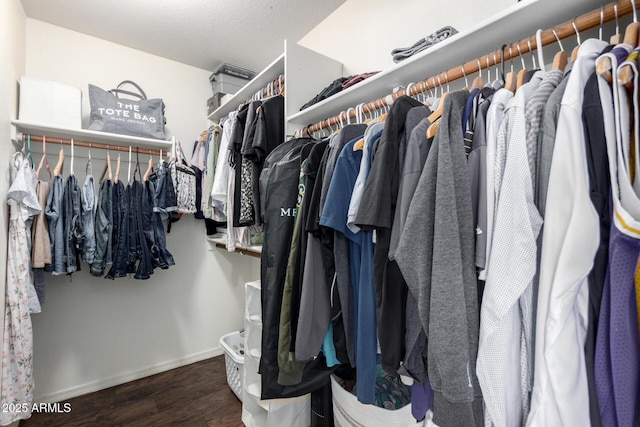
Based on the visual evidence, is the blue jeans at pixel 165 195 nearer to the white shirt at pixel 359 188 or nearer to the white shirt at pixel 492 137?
the white shirt at pixel 359 188

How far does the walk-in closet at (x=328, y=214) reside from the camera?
1.72ft

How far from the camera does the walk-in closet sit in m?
0.52

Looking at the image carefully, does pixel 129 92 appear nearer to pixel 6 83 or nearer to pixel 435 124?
pixel 6 83

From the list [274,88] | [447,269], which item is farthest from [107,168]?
[447,269]

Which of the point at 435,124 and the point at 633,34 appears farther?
the point at 435,124

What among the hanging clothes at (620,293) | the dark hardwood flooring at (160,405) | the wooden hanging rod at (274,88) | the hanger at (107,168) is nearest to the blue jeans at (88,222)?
the hanger at (107,168)

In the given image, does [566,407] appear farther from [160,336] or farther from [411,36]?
[160,336]

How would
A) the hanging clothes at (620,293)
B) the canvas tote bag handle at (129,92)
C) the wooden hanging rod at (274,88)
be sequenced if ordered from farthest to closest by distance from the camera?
1. the canvas tote bag handle at (129,92)
2. the wooden hanging rod at (274,88)
3. the hanging clothes at (620,293)

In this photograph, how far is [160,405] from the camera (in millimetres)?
1932

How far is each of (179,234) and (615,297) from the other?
8.65 feet

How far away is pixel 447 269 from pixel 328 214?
40cm

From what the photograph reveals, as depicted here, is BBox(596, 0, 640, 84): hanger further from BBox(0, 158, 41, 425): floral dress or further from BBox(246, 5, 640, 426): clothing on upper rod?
BBox(0, 158, 41, 425): floral dress

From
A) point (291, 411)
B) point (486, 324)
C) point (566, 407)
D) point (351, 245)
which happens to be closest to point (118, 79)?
point (351, 245)

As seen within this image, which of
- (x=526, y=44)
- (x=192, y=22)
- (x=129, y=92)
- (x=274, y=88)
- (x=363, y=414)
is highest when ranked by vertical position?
(x=192, y=22)
